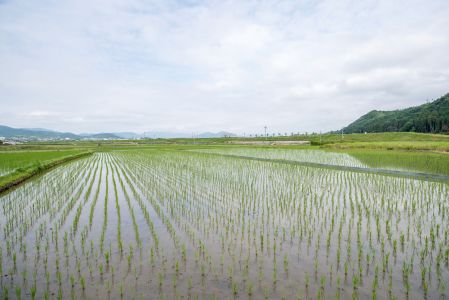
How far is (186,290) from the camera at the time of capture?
363 centimetres

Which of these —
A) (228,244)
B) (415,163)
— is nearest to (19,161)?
(228,244)

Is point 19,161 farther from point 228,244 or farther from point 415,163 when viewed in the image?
point 415,163

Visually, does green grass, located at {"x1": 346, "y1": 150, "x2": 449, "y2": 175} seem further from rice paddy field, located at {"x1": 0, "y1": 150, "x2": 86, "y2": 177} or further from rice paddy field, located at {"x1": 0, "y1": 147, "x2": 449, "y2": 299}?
rice paddy field, located at {"x1": 0, "y1": 150, "x2": 86, "y2": 177}

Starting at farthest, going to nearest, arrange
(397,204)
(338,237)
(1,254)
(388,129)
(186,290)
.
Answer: (388,129), (397,204), (338,237), (1,254), (186,290)

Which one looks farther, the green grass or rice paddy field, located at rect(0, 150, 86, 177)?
rice paddy field, located at rect(0, 150, 86, 177)

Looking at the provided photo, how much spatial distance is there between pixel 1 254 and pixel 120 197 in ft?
15.1

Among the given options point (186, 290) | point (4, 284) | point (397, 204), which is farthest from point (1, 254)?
point (397, 204)

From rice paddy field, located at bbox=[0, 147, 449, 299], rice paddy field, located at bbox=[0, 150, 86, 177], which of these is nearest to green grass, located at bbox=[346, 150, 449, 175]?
rice paddy field, located at bbox=[0, 147, 449, 299]

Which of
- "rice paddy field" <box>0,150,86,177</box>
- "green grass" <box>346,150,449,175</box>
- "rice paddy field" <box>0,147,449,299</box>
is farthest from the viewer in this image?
"rice paddy field" <box>0,150,86,177</box>

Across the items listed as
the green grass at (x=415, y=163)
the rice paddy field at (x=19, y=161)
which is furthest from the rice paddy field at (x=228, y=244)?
the rice paddy field at (x=19, y=161)

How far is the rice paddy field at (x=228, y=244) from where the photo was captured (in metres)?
3.70

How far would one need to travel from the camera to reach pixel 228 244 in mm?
5117

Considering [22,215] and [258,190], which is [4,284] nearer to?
[22,215]

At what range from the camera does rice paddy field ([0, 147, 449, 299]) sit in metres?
3.70
